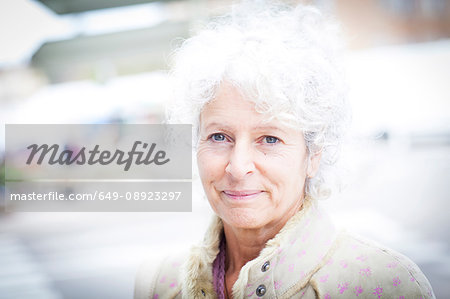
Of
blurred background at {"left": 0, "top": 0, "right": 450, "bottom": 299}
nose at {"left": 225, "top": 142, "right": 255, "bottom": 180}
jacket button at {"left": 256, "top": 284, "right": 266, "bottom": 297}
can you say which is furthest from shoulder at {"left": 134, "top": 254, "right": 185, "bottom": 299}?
nose at {"left": 225, "top": 142, "right": 255, "bottom": 180}

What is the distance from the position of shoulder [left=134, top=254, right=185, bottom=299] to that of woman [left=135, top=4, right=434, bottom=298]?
13 centimetres

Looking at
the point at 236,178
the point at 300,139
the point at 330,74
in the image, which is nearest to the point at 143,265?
the point at 236,178

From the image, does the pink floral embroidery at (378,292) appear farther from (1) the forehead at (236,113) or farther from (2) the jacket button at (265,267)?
(1) the forehead at (236,113)

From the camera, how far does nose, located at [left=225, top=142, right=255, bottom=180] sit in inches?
32.4

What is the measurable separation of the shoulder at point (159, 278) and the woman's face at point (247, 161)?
1.03ft

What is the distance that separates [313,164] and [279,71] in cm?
26

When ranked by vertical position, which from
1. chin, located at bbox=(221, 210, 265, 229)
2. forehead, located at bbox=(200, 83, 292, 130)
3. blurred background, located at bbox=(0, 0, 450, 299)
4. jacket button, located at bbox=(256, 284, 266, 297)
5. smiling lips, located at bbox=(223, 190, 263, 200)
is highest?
blurred background, located at bbox=(0, 0, 450, 299)

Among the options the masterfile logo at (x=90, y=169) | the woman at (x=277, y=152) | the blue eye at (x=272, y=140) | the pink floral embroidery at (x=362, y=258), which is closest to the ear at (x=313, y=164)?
the woman at (x=277, y=152)

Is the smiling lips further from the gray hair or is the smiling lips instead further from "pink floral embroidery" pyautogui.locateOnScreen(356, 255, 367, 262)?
"pink floral embroidery" pyautogui.locateOnScreen(356, 255, 367, 262)

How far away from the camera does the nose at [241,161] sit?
824mm

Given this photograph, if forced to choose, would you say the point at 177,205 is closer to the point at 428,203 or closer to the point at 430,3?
the point at 430,3

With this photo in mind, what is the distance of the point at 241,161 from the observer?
82 centimetres

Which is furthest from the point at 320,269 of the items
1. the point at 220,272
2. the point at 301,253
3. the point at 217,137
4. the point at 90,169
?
the point at 90,169

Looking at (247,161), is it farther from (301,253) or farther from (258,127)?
(301,253)
